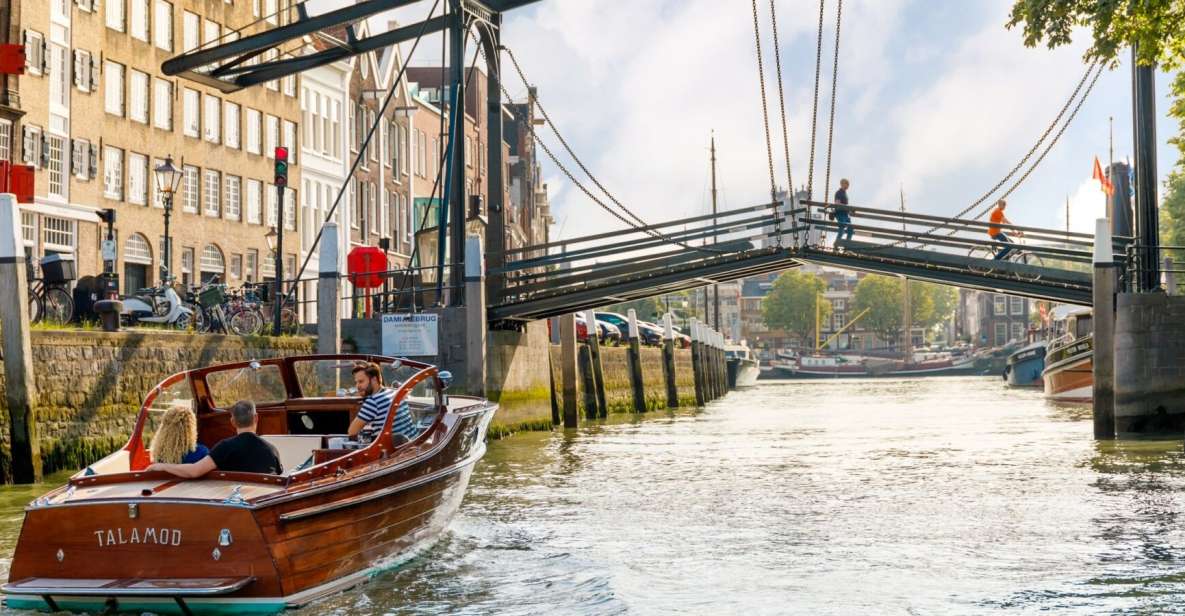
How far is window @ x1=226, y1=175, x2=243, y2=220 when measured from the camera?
47.4 meters

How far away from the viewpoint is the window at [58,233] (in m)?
37.2

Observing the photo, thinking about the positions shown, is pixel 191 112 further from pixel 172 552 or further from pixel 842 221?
pixel 172 552

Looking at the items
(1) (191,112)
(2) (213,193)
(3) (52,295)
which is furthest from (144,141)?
(3) (52,295)

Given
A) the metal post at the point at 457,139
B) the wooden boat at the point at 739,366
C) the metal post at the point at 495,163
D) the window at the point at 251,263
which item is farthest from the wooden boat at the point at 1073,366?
the wooden boat at the point at 739,366

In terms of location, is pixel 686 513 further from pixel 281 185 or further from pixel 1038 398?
pixel 1038 398

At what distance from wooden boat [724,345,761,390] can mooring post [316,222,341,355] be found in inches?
2318

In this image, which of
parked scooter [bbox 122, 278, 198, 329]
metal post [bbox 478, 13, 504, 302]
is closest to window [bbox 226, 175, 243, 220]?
metal post [bbox 478, 13, 504, 302]

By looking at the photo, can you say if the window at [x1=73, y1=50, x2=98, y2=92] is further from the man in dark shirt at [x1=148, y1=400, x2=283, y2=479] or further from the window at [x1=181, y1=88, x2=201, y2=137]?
the man in dark shirt at [x1=148, y1=400, x2=283, y2=479]

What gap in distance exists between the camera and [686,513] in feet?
54.5

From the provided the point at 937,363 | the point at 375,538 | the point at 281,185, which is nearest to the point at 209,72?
the point at 281,185

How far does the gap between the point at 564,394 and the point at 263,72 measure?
9.88m

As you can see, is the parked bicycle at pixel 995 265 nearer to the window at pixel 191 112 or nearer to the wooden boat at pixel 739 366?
the window at pixel 191 112

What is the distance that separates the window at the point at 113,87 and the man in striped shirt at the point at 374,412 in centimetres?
3051

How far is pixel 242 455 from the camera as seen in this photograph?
10.6m
